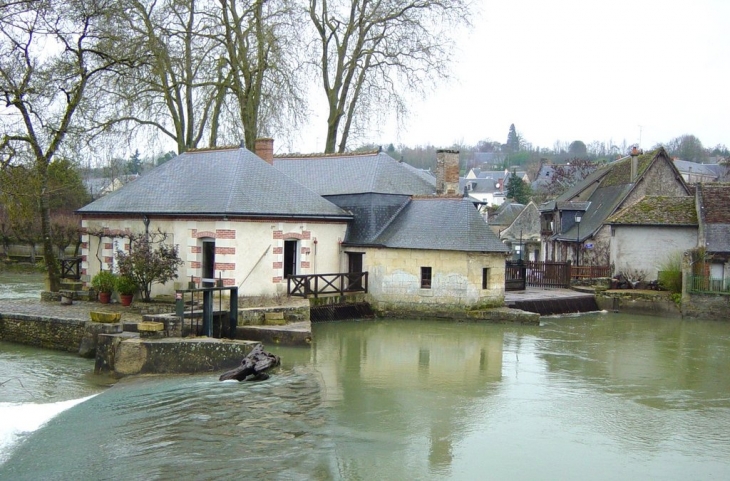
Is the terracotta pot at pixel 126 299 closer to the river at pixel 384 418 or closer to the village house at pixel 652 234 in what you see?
the river at pixel 384 418

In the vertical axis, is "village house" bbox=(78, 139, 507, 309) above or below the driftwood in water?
above

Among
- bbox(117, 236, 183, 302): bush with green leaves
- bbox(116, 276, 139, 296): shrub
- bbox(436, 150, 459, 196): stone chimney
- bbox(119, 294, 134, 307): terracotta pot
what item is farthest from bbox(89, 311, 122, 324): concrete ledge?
bbox(436, 150, 459, 196): stone chimney

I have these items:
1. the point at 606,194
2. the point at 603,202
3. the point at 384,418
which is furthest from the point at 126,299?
the point at 606,194

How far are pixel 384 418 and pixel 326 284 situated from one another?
9877mm

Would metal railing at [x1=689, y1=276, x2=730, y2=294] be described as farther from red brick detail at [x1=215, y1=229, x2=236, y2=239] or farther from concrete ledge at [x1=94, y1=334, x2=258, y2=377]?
concrete ledge at [x1=94, y1=334, x2=258, y2=377]

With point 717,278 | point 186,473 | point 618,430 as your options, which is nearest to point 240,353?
point 186,473

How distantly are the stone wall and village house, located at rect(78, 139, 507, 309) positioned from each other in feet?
10.5

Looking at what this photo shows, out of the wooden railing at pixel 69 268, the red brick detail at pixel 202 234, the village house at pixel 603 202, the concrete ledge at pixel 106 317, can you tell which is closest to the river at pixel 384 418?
the concrete ledge at pixel 106 317

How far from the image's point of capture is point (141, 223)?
18.4m

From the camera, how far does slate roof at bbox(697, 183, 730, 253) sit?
22312 mm

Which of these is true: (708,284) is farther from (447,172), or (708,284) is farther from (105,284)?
(105,284)

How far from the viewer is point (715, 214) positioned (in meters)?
23.3

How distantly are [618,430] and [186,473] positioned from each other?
5930 millimetres

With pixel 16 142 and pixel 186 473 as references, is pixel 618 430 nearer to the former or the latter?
pixel 186 473
